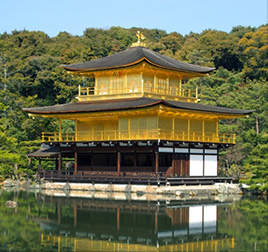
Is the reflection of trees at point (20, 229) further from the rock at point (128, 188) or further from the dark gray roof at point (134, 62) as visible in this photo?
the dark gray roof at point (134, 62)

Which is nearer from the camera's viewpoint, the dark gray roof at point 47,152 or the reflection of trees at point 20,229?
the reflection of trees at point 20,229

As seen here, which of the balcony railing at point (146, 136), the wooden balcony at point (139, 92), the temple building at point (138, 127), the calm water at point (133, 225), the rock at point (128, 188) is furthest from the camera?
the wooden balcony at point (139, 92)

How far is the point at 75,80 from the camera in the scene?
76062 mm

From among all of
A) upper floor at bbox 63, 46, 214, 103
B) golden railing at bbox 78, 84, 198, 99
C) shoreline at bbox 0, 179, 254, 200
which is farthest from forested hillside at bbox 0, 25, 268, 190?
golden railing at bbox 78, 84, 198, 99

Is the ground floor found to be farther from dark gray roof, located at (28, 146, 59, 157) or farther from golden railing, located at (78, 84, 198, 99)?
golden railing, located at (78, 84, 198, 99)

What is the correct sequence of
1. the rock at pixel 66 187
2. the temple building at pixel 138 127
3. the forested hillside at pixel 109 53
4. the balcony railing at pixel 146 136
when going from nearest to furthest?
1. the balcony railing at pixel 146 136
2. the temple building at pixel 138 127
3. the rock at pixel 66 187
4. the forested hillside at pixel 109 53

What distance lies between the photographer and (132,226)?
27844 millimetres

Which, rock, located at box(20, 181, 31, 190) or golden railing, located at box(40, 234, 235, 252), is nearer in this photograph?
golden railing, located at box(40, 234, 235, 252)

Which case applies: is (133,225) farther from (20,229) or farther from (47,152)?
(47,152)

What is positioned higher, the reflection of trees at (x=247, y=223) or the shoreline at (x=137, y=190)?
the shoreline at (x=137, y=190)

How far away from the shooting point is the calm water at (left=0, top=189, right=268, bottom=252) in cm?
2381

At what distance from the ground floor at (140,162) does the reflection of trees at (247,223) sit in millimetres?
7810

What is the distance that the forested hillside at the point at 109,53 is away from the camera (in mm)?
56516

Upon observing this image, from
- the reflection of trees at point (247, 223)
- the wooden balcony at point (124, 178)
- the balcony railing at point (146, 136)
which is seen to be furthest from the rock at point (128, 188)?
the reflection of trees at point (247, 223)
